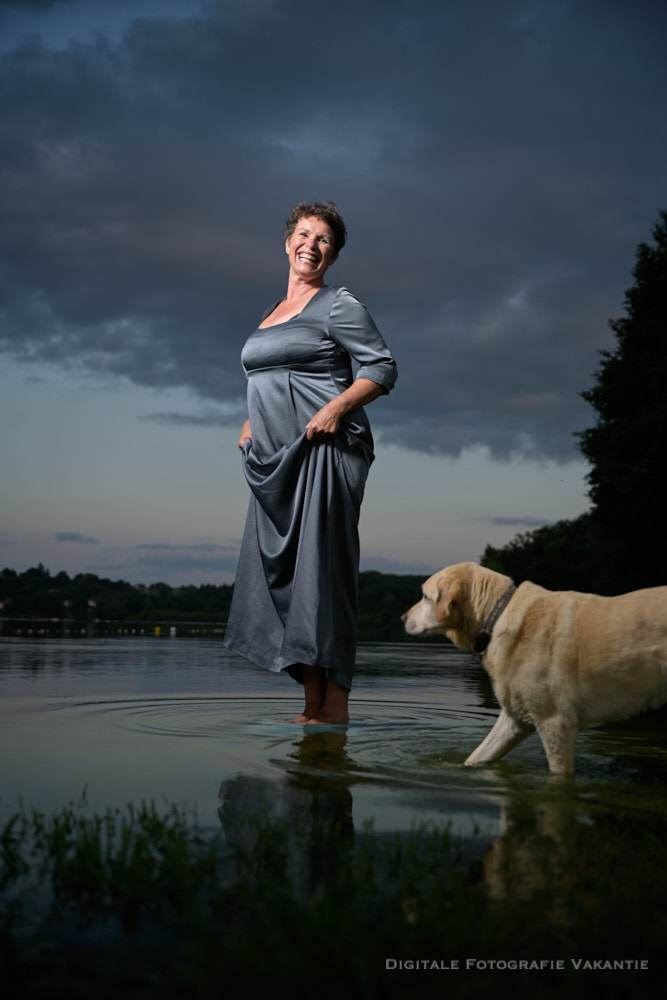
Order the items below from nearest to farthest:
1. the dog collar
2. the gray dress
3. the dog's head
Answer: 1. the dog collar
2. the dog's head
3. the gray dress

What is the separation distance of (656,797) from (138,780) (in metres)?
2.35

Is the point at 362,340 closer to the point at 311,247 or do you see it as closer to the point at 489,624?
the point at 311,247

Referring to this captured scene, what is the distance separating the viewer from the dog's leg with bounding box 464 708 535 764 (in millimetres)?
4828

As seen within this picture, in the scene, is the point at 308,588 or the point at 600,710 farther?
the point at 308,588

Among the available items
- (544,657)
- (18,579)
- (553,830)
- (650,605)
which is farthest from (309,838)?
(18,579)

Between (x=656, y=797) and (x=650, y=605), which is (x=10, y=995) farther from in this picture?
(x=650, y=605)

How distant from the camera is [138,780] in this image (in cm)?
390

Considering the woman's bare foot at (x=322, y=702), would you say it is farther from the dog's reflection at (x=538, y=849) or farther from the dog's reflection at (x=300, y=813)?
the dog's reflection at (x=538, y=849)

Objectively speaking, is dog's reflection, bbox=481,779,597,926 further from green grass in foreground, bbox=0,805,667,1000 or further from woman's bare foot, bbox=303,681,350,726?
woman's bare foot, bbox=303,681,350,726

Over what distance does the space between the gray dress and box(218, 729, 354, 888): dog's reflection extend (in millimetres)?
1648

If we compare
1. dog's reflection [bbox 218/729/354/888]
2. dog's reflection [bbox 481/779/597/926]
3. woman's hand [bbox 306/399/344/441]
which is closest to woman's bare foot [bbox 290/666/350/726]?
dog's reflection [bbox 218/729/354/888]

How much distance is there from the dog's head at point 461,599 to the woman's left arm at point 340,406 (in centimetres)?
156

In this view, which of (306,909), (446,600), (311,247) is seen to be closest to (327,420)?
(311,247)

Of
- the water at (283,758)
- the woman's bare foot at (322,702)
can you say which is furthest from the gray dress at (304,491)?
the water at (283,758)
